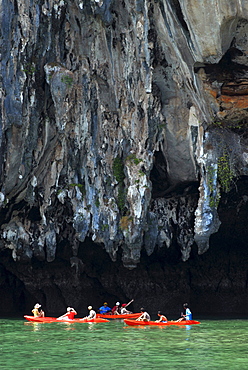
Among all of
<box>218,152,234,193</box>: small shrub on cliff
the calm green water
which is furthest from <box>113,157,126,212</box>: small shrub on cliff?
the calm green water

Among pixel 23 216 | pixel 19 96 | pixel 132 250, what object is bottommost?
pixel 132 250

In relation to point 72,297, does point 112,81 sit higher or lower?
higher

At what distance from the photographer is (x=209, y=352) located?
14398 mm

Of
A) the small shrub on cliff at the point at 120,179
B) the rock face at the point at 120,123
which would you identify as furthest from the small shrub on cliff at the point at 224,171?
the small shrub on cliff at the point at 120,179

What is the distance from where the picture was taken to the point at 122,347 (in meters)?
15.5

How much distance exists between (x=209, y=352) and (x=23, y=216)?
15553 mm

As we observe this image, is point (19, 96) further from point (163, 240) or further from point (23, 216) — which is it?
point (163, 240)

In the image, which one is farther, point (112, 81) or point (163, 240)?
point (163, 240)

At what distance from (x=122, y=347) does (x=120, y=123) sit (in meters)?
12.4

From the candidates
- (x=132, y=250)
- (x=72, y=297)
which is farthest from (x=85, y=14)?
(x=72, y=297)

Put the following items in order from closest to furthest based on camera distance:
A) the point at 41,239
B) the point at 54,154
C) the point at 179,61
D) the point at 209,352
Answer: the point at 209,352 < the point at 179,61 < the point at 54,154 < the point at 41,239

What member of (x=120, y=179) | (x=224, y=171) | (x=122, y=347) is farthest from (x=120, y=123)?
(x=122, y=347)

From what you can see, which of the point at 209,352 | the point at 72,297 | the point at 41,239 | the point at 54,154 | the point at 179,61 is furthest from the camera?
the point at 72,297

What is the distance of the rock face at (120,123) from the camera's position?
21641 mm
